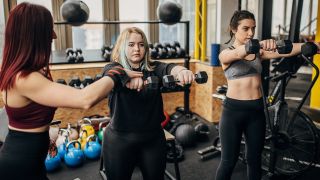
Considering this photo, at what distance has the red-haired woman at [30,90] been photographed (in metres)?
1.16

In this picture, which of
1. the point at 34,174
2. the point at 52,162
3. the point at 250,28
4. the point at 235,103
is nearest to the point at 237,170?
the point at 235,103

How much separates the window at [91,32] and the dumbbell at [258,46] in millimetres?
5375

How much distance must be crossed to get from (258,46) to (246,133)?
0.66m

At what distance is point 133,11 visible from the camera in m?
7.18

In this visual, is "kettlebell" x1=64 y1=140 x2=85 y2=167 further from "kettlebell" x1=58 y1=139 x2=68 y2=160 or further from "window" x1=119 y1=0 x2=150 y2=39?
"window" x1=119 y1=0 x2=150 y2=39

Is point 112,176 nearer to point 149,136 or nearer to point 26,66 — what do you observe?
point 149,136

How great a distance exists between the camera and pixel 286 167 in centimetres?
284

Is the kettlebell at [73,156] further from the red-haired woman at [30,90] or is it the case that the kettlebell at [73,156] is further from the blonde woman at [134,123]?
the red-haired woman at [30,90]

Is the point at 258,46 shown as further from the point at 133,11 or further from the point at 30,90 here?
the point at 133,11

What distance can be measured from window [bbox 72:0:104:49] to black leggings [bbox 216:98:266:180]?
202 inches

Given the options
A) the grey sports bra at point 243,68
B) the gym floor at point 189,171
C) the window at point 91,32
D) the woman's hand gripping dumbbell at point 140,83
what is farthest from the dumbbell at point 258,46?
the window at point 91,32

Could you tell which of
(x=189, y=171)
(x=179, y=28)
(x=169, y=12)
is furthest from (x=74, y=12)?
(x=179, y=28)

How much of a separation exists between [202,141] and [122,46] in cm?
226

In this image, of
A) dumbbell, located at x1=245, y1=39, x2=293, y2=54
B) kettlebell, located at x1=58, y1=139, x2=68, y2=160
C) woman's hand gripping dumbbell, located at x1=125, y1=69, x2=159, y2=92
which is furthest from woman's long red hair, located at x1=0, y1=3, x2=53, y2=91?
kettlebell, located at x1=58, y1=139, x2=68, y2=160
